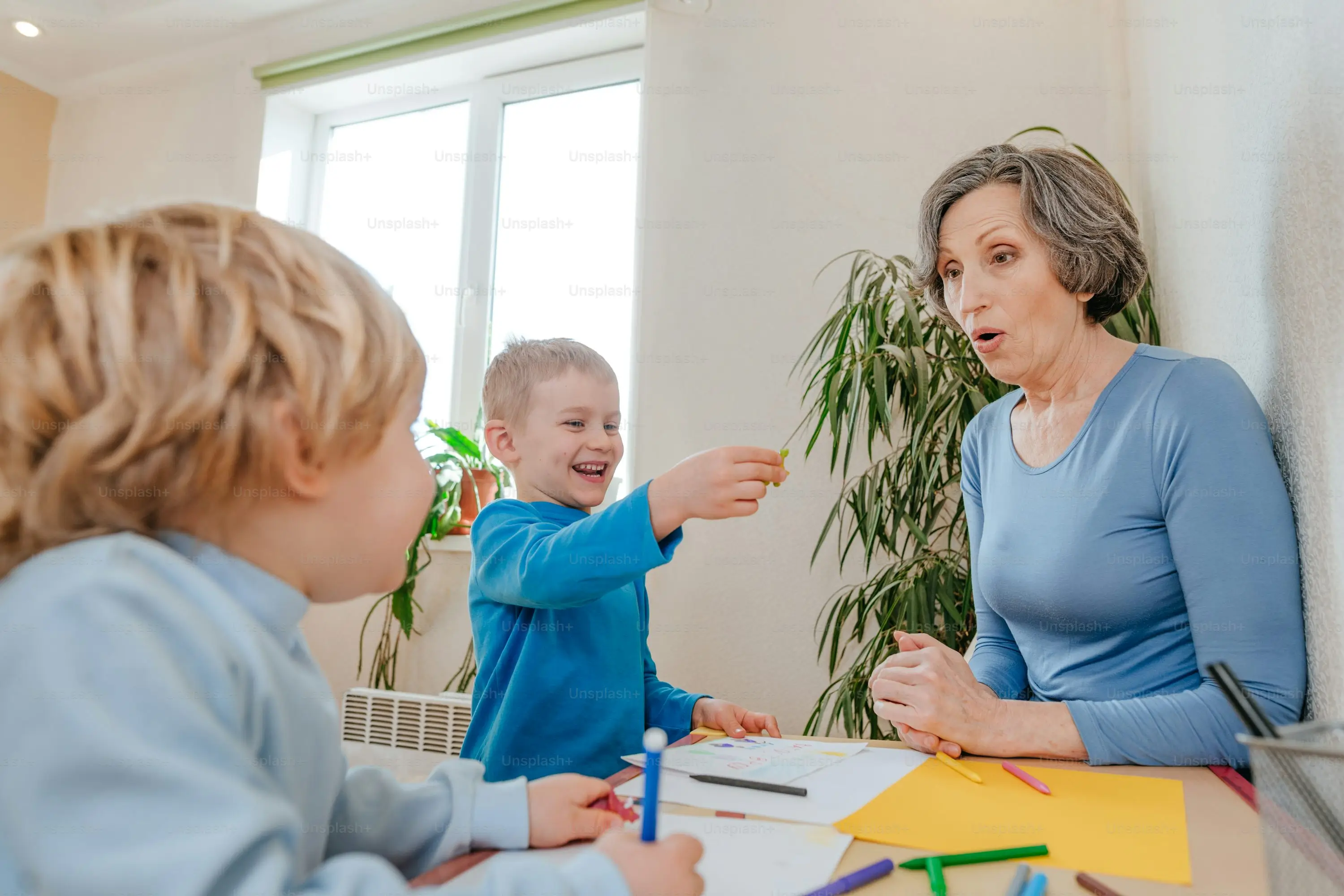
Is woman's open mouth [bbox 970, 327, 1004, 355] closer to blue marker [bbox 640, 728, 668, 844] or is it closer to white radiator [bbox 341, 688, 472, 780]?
blue marker [bbox 640, 728, 668, 844]

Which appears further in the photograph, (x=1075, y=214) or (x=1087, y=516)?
(x=1075, y=214)

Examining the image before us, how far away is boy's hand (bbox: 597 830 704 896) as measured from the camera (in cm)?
46

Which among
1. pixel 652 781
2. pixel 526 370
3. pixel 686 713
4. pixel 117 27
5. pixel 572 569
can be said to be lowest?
pixel 686 713

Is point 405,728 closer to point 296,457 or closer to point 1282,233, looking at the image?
point 296,457

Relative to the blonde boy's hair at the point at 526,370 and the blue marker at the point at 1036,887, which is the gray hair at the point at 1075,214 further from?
the blue marker at the point at 1036,887

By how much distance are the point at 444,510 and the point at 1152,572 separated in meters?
2.20

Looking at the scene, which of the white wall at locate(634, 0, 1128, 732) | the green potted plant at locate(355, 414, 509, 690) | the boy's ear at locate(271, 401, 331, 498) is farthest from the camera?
the green potted plant at locate(355, 414, 509, 690)

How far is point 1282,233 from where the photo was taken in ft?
3.07

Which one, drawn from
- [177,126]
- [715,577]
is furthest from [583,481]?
[177,126]

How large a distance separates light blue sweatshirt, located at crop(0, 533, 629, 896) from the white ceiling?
3541 millimetres

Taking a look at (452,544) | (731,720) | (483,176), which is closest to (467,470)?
(452,544)

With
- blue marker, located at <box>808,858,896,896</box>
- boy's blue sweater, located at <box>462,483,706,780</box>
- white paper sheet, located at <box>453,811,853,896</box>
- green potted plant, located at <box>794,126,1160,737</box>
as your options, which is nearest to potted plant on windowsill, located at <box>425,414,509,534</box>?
green potted plant, located at <box>794,126,1160,737</box>

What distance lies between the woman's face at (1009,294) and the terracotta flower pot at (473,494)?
1.88m

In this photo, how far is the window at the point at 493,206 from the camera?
2.98m
